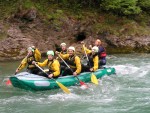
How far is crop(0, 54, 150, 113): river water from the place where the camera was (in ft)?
30.6

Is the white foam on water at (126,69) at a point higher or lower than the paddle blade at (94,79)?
lower

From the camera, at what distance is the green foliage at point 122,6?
20.5 metres

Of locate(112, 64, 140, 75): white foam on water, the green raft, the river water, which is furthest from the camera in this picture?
locate(112, 64, 140, 75): white foam on water

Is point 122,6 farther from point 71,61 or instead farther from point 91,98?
point 91,98

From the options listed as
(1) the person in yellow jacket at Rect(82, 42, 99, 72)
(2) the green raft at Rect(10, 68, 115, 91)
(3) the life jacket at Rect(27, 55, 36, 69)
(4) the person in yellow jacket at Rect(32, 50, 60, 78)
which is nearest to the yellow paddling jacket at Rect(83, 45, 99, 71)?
(1) the person in yellow jacket at Rect(82, 42, 99, 72)

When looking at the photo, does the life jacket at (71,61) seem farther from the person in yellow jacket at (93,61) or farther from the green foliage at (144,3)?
the green foliage at (144,3)

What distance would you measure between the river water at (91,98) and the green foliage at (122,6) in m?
7.70

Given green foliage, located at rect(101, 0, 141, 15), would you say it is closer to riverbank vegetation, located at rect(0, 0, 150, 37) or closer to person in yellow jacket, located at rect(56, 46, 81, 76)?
riverbank vegetation, located at rect(0, 0, 150, 37)

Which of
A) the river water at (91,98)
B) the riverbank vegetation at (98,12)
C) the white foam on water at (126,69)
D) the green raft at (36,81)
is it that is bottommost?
the white foam on water at (126,69)

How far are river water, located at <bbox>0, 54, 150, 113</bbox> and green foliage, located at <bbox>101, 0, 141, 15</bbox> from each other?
770 cm

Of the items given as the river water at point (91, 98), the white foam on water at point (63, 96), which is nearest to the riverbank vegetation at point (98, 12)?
the river water at point (91, 98)

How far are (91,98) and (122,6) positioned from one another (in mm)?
11714

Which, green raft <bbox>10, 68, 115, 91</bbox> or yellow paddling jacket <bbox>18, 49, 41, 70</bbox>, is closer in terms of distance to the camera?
green raft <bbox>10, 68, 115, 91</bbox>

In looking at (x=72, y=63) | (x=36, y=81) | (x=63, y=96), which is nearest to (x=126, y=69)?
(x=72, y=63)
